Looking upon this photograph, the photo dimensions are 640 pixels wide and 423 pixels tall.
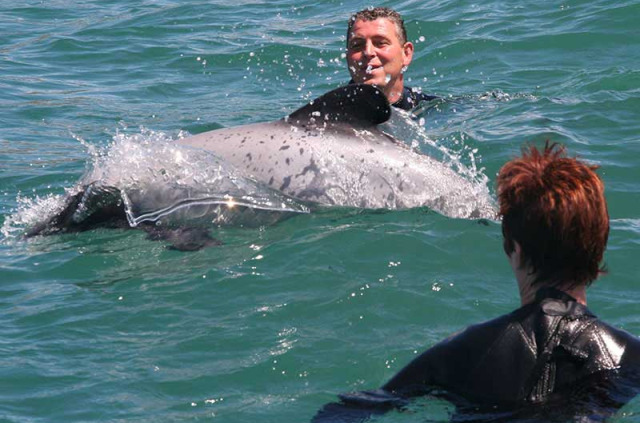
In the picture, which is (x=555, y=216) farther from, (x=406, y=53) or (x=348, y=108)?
(x=406, y=53)

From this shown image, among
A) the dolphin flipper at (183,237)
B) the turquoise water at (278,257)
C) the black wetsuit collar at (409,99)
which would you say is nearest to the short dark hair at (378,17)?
the black wetsuit collar at (409,99)

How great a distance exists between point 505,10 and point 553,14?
0.73 metres

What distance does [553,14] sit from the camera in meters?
13.4

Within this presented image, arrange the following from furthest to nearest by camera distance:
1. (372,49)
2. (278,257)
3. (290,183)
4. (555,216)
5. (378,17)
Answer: (378,17) < (372,49) < (290,183) < (278,257) < (555,216)

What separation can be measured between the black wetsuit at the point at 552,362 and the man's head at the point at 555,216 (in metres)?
0.12

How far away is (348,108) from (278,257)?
119 centimetres

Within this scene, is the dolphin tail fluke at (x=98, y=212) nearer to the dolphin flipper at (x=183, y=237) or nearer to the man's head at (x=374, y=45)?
the dolphin flipper at (x=183, y=237)

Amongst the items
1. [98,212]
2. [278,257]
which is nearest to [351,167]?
[278,257]

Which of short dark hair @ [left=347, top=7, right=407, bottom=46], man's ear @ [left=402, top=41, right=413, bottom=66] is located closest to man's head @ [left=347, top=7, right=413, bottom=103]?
short dark hair @ [left=347, top=7, right=407, bottom=46]

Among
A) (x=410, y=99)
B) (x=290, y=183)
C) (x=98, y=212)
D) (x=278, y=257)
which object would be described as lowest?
(x=278, y=257)

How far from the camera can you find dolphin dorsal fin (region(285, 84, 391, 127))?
7.26 metres

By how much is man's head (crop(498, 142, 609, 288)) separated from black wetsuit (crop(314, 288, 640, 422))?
123mm

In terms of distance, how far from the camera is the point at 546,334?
4.04 metres

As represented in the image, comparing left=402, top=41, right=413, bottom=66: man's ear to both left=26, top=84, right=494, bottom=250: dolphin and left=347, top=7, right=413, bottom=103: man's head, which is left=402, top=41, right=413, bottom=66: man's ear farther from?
left=26, top=84, right=494, bottom=250: dolphin
